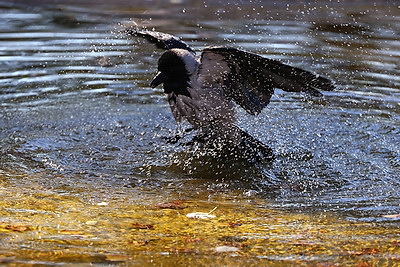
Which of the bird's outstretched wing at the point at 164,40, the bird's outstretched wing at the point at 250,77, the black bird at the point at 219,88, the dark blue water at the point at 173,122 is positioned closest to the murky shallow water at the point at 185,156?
the dark blue water at the point at 173,122

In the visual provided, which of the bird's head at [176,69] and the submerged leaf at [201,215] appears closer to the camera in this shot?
the submerged leaf at [201,215]

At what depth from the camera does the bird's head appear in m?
6.52

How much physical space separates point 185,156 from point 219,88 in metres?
0.71

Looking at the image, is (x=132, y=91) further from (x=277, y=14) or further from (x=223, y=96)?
(x=277, y=14)

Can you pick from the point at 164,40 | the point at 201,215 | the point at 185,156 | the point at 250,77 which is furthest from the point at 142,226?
the point at 164,40

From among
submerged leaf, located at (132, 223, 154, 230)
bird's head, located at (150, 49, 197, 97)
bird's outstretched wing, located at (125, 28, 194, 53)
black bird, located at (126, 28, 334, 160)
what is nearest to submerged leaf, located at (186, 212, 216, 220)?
submerged leaf, located at (132, 223, 154, 230)

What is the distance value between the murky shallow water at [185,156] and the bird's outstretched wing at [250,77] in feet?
1.81

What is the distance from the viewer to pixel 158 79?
6559 millimetres

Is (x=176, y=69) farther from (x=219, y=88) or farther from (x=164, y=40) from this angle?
(x=164, y=40)

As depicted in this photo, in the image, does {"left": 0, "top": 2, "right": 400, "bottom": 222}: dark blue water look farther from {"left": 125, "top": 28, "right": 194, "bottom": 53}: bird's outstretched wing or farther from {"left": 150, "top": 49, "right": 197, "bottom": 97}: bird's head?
{"left": 125, "top": 28, "right": 194, "bottom": 53}: bird's outstretched wing

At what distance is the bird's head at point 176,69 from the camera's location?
6.52 meters

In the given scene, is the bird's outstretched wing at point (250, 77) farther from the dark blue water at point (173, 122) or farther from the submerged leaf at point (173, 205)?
the submerged leaf at point (173, 205)

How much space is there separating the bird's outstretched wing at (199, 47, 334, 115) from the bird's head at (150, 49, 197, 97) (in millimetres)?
133

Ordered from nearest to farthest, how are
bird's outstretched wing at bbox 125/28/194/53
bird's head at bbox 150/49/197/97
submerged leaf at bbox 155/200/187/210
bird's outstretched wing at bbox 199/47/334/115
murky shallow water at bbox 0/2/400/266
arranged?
murky shallow water at bbox 0/2/400/266 → submerged leaf at bbox 155/200/187/210 → bird's outstretched wing at bbox 199/47/334/115 → bird's head at bbox 150/49/197/97 → bird's outstretched wing at bbox 125/28/194/53
